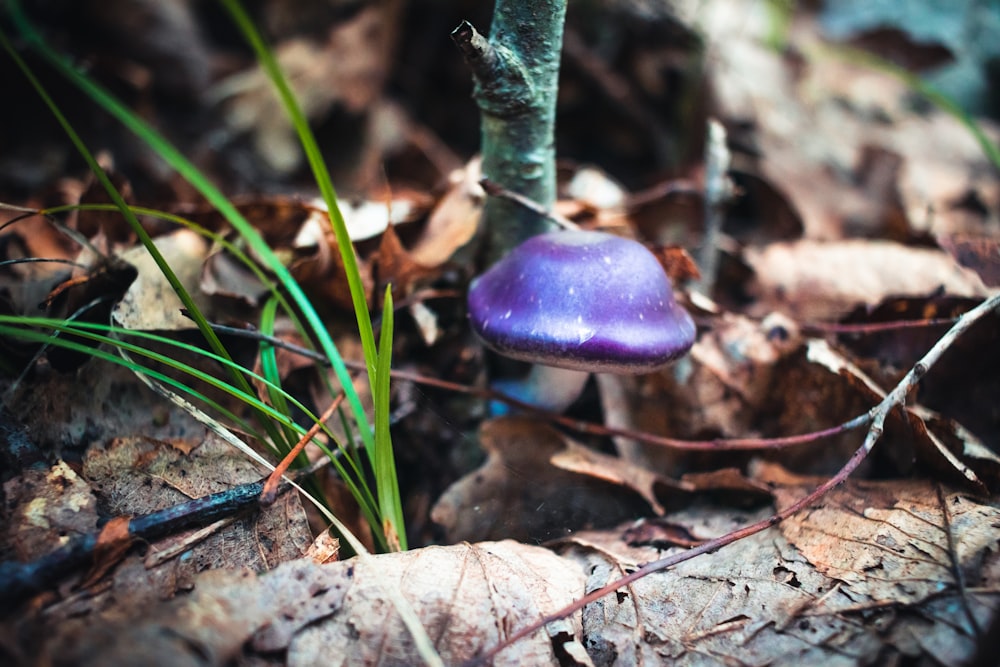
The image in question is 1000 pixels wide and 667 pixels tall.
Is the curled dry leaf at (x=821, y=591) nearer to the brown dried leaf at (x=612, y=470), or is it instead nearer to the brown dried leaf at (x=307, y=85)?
the brown dried leaf at (x=612, y=470)

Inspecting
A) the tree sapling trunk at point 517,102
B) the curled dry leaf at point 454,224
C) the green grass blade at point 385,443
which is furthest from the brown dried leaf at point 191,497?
the tree sapling trunk at point 517,102

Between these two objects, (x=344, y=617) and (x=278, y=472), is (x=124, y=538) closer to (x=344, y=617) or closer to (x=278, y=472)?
(x=278, y=472)

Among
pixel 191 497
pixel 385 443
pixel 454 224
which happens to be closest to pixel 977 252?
pixel 454 224

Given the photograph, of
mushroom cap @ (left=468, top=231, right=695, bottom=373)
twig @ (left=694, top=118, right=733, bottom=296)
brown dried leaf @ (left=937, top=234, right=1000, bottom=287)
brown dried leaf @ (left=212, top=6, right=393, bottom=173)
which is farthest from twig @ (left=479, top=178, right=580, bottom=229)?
brown dried leaf @ (left=212, top=6, right=393, bottom=173)

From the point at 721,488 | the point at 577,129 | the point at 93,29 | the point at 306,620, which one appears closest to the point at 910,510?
the point at 721,488

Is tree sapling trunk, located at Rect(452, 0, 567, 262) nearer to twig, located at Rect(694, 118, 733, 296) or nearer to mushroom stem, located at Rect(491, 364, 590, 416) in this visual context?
mushroom stem, located at Rect(491, 364, 590, 416)
